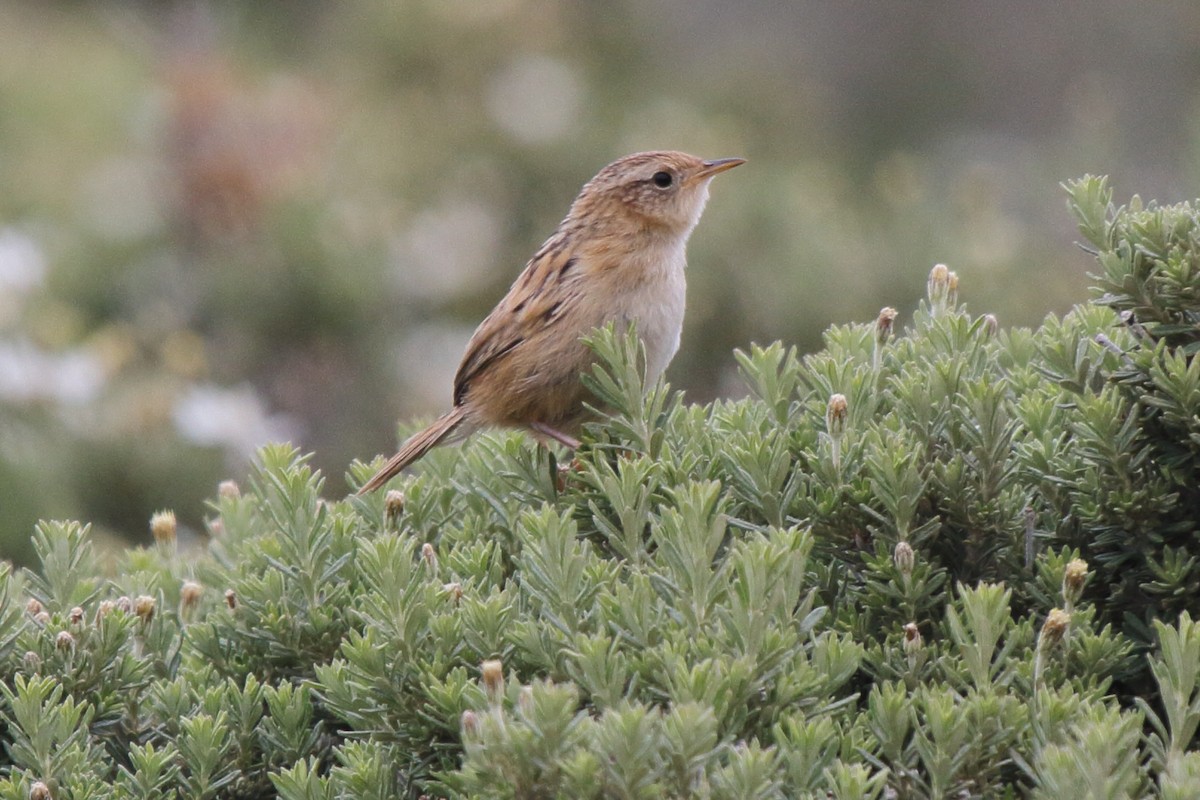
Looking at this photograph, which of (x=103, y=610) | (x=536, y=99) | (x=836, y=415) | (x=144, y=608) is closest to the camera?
(x=836, y=415)

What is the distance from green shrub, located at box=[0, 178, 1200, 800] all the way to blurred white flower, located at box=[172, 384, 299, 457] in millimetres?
4140

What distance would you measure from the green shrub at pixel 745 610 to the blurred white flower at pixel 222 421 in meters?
4.14

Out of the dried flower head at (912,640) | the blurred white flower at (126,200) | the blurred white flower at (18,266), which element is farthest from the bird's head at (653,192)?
the blurred white flower at (126,200)

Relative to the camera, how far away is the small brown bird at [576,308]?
164 inches

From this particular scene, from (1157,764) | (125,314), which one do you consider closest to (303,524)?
(1157,764)

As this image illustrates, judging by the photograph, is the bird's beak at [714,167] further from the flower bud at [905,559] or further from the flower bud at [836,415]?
the flower bud at [905,559]

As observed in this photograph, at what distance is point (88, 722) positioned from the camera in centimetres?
271

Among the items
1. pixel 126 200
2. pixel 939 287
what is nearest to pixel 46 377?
pixel 126 200

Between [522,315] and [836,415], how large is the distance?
5.89 feet

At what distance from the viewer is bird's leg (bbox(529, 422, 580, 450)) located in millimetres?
3883

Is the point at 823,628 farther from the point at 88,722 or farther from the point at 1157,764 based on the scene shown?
the point at 88,722

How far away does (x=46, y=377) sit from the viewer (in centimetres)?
736

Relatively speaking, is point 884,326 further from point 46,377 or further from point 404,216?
point 404,216

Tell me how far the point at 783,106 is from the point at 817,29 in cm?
511
